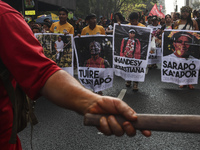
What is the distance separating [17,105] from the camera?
1390 mm

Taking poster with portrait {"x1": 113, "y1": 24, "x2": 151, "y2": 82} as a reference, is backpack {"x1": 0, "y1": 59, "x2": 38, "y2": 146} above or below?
above

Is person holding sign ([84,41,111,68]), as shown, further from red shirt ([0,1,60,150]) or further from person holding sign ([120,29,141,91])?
red shirt ([0,1,60,150])

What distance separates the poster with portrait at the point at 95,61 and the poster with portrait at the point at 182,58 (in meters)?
1.64

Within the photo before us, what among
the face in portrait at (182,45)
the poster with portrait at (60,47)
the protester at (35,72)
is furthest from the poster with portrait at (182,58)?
the protester at (35,72)

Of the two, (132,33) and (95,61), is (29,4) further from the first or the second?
(95,61)

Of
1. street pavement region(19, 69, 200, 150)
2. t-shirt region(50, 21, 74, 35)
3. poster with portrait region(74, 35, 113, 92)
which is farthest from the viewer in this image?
t-shirt region(50, 21, 74, 35)

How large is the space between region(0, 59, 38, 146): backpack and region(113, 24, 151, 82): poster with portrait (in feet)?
18.0

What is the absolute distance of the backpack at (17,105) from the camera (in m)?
1.22

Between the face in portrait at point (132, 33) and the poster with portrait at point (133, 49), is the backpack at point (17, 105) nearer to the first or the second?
the poster with portrait at point (133, 49)

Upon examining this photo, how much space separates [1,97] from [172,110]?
4124mm

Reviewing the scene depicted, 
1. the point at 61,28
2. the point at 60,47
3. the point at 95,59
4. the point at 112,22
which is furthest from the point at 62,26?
the point at 112,22

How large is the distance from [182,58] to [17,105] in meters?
6.03

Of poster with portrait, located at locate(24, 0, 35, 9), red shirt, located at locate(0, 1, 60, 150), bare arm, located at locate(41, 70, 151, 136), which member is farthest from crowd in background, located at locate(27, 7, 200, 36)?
bare arm, located at locate(41, 70, 151, 136)

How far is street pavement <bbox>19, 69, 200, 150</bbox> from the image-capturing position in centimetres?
340
